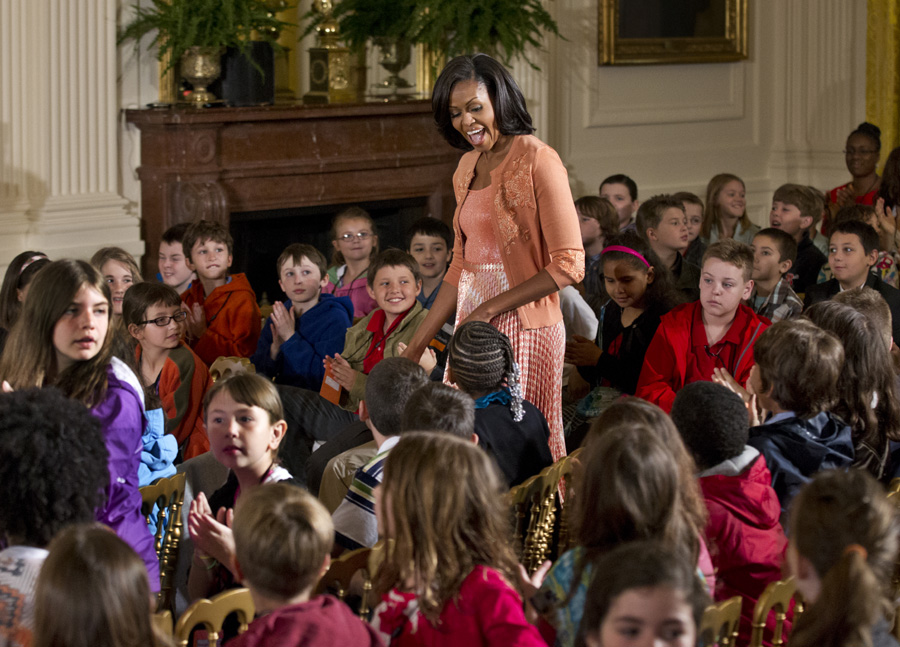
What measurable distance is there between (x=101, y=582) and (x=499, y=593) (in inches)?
26.1

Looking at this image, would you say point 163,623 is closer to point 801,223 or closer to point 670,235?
point 670,235

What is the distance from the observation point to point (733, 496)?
2.59 m

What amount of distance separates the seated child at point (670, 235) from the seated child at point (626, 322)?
1004 millimetres

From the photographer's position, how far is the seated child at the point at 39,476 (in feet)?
6.89

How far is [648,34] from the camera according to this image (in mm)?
8375

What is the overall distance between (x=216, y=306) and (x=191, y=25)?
5.65ft

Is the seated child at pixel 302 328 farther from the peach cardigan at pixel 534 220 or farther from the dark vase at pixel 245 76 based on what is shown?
the dark vase at pixel 245 76

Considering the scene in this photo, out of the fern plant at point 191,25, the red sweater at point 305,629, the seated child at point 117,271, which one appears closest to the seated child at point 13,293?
the seated child at point 117,271

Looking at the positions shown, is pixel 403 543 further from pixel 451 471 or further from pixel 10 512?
pixel 10 512

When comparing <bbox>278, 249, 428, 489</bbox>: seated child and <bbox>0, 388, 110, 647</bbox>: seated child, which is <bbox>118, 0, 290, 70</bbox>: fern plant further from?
<bbox>0, 388, 110, 647</bbox>: seated child

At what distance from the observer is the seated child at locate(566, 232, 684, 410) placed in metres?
4.36

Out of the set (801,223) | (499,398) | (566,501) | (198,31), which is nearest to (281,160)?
(198,31)

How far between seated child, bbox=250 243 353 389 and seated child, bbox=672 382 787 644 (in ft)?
7.56

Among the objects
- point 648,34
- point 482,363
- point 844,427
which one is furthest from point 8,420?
point 648,34
